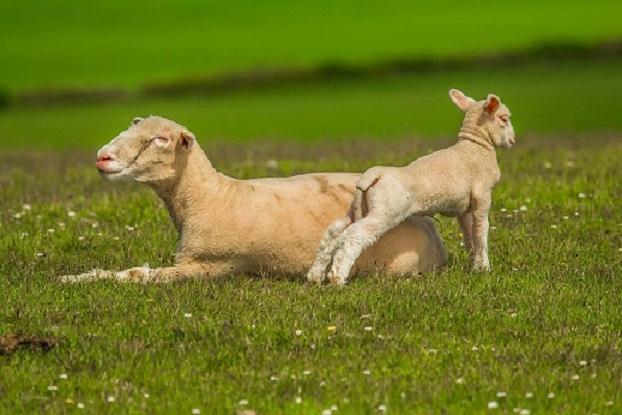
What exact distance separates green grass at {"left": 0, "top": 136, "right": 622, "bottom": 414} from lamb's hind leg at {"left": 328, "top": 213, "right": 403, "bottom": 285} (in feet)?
0.56

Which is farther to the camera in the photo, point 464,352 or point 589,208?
point 589,208

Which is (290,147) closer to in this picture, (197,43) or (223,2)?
(197,43)

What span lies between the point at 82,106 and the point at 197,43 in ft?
20.9

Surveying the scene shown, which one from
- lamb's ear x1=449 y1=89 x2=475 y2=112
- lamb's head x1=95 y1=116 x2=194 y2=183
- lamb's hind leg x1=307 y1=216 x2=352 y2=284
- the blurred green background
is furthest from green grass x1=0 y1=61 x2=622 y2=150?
lamb's hind leg x1=307 y1=216 x2=352 y2=284

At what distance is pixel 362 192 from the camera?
12.4 meters

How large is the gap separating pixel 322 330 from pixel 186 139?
2447 millimetres

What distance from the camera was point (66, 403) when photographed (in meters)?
9.27

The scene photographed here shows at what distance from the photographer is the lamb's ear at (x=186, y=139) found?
1241 centimetres

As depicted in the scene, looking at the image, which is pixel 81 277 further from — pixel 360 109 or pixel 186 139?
pixel 360 109

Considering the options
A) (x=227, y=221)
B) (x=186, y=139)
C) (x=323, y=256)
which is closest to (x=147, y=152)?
(x=186, y=139)

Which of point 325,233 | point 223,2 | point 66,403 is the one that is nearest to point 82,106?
point 223,2

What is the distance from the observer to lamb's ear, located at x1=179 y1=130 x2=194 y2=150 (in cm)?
1241

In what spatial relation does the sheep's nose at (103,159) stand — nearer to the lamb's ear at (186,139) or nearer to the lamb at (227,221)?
the lamb at (227,221)

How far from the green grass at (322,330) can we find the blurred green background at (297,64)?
1687cm
